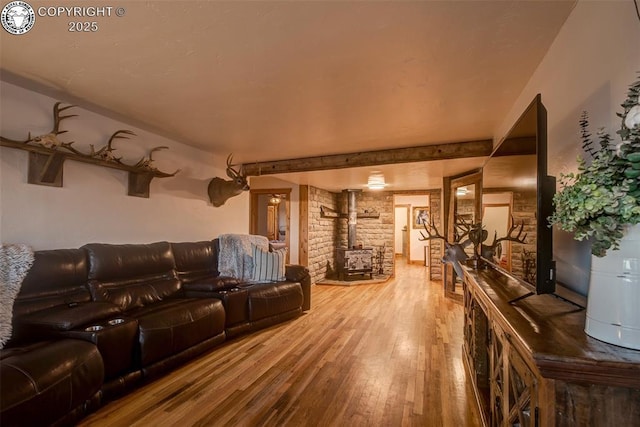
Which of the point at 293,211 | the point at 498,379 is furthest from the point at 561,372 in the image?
the point at 293,211

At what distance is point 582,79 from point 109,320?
311 centimetres

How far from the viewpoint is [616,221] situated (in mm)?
757

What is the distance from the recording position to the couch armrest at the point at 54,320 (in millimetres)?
1906

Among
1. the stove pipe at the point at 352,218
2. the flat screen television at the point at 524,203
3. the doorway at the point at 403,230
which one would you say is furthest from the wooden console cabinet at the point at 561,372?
the doorway at the point at 403,230

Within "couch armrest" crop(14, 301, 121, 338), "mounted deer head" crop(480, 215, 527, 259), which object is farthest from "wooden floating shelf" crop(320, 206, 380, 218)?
"couch armrest" crop(14, 301, 121, 338)

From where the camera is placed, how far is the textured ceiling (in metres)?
1.46

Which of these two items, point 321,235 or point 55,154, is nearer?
point 55,154

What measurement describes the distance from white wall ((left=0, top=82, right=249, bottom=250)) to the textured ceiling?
0.25 m

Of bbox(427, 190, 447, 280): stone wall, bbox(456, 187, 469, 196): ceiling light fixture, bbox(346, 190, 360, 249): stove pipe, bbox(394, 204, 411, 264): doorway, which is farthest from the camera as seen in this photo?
bbox(394, 204, 411, 264): doorway

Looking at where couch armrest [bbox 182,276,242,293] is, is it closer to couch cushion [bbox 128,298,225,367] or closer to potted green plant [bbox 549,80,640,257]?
couch cushion [bbox 128,298,225,367]

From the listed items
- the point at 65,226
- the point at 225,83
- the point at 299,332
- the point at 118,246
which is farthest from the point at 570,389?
the point at 65,226

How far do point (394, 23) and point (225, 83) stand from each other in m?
1.26

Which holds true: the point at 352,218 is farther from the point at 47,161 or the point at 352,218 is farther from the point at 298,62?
the point at 47,161

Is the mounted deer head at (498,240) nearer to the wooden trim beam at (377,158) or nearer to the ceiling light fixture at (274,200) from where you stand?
the wooden trim beam at (377,158)
